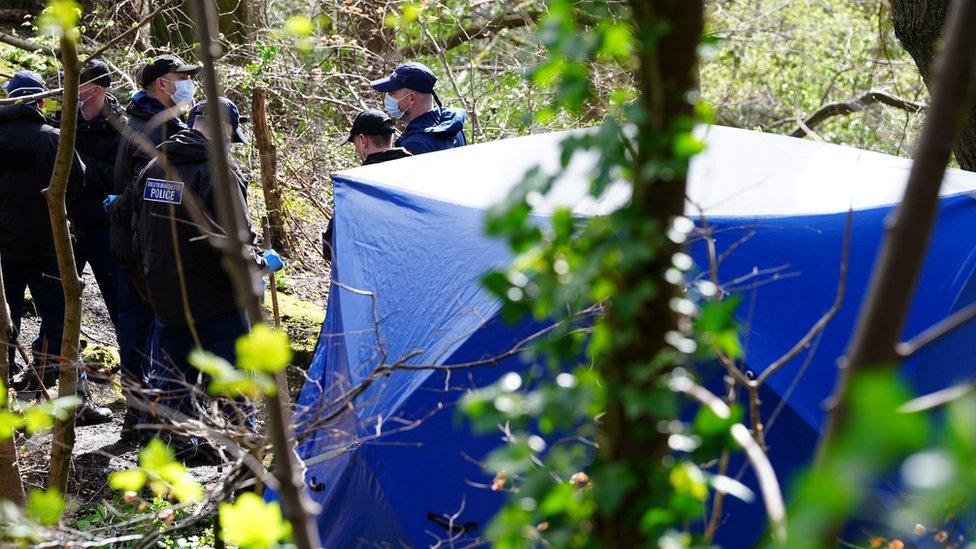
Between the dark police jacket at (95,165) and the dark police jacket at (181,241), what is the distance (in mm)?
1024

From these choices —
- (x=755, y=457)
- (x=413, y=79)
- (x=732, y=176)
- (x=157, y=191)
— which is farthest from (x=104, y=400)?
(x=755, y=457)

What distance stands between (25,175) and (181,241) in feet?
4.02

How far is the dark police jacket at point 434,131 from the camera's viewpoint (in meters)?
5.44

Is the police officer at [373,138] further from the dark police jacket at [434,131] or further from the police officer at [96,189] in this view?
the police officer at [96,189]

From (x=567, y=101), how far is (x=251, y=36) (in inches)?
312

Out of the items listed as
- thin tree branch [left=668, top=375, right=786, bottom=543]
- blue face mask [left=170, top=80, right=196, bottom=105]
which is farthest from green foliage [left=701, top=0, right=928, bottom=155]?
thin tree branch [left=668, top=375, right=786, bottom=543]

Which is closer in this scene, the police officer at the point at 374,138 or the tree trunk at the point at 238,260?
the tree trunk at the point at 238,260

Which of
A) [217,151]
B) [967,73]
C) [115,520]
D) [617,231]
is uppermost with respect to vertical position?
[967,73]

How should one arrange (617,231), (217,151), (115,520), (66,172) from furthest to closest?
(115,520)
(66,172)
(617,231)
(217,151)

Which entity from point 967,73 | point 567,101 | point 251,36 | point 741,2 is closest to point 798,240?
Answer: point 567,101

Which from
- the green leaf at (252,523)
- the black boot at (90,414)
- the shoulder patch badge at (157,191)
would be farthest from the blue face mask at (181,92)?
the green leaf at (252,523)

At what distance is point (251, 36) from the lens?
352 inches

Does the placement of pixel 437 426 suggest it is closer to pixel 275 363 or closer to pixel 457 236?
pixel 457 236

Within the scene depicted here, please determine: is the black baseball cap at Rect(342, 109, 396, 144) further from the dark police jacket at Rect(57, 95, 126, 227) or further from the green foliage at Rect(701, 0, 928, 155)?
the green foliage at Rect(701, 0, 928, 155)
